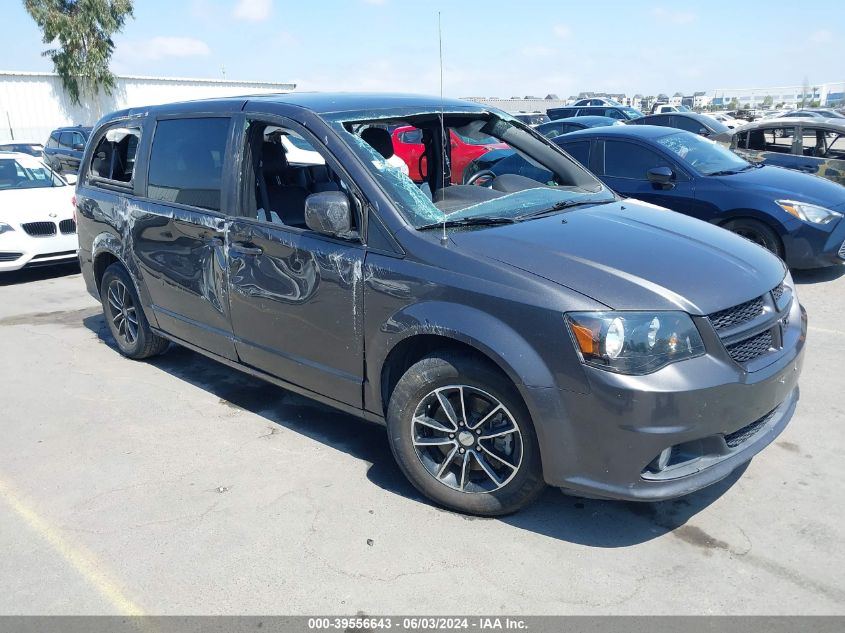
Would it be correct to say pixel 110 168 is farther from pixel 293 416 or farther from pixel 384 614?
pixel 384 614

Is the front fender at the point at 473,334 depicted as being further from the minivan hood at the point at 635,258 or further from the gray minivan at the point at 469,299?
the minivan hood at the point at 635,258

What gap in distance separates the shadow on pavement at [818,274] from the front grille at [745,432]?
4.84 metres

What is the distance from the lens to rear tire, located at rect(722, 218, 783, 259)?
6918 mm

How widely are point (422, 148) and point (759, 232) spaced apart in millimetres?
4007

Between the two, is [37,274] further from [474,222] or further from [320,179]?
[474,222]

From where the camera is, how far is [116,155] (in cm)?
539

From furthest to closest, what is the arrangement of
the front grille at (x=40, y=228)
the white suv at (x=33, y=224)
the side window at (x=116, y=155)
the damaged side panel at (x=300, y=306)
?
the front grille at (x=40, y=228)
the white suv at (x=33, y=224)
the side window at (x=116, y=155)
the damaged side panel at (x=300, y=306)

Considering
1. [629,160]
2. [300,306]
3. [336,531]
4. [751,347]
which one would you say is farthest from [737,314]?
[629,160]

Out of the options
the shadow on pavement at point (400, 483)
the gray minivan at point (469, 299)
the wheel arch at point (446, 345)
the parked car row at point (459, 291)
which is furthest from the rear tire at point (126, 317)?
the wheel arch at point (446, 345)

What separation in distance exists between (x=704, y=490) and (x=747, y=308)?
3.25ft

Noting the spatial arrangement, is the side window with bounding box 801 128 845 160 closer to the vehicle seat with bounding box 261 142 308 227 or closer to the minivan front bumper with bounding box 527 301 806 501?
the minivan front bumper with bounding box 527 301 806 501

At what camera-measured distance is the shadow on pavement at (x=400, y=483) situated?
3.16 m

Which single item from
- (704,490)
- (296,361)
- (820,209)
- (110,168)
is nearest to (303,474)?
(296,361)

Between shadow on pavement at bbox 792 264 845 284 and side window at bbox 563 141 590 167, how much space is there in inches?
101
